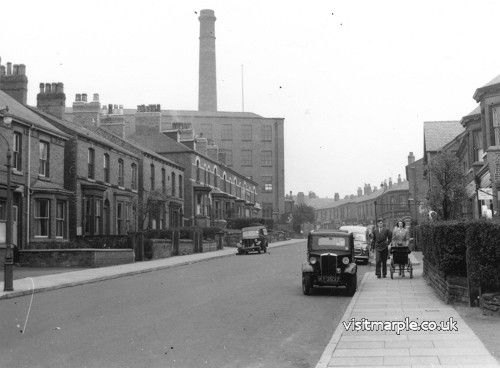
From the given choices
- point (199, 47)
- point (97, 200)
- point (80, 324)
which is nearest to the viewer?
point (80, 324)

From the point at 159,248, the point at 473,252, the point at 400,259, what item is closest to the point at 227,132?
the point at 159,248

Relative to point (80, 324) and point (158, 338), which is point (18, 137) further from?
point (158, 338)

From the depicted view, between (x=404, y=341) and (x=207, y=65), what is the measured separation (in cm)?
8930

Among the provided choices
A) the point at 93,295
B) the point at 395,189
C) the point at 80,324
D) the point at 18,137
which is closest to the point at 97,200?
the point at 18,137

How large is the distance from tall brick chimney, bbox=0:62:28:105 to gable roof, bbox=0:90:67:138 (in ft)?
3.63

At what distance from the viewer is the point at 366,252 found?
97.3 ft

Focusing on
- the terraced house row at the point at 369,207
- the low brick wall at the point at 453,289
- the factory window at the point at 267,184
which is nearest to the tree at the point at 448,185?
the low brick wall at the point at 453,289

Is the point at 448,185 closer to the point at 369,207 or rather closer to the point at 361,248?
the point at 361,248

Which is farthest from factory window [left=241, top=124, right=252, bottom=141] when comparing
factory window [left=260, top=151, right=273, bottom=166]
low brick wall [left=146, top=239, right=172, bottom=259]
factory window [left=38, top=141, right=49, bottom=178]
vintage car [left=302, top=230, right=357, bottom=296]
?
vintage car [left=302, top=230, right=357, bottom=296]

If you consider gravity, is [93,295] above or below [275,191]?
below

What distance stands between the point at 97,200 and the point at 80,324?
28258mm

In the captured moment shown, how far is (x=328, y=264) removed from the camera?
16.2 meters

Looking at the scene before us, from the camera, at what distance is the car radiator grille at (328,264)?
16203 mm

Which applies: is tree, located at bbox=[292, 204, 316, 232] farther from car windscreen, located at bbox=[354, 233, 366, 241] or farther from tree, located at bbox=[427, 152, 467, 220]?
car windscreen, located at bbox=[354, 233, 366, 241]
